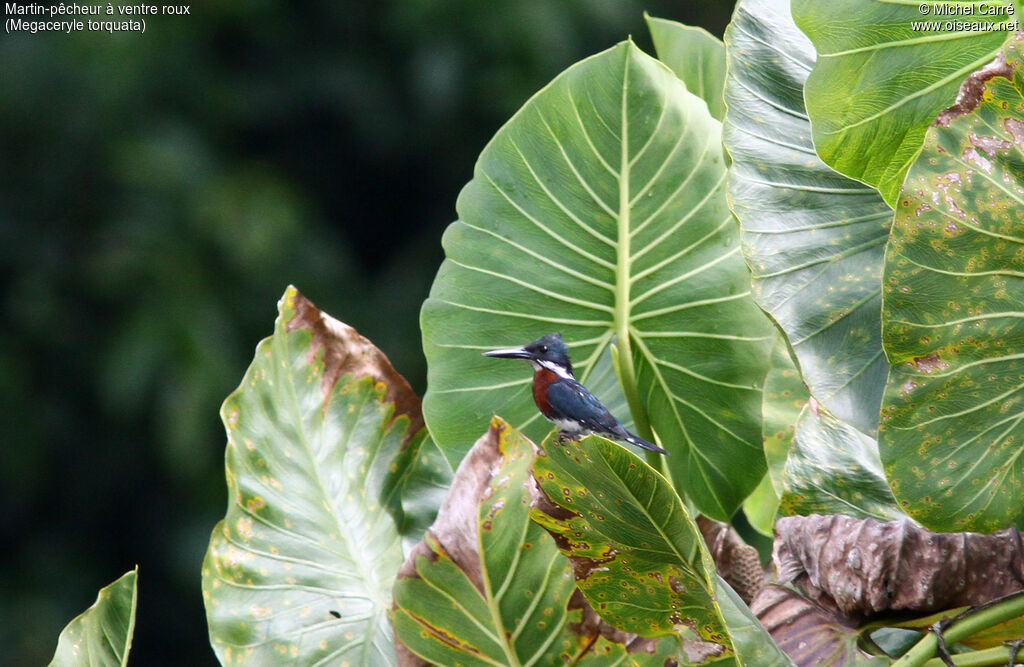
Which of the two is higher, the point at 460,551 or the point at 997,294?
the point at 997,294

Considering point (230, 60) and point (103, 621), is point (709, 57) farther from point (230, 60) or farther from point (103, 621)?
point (230, 60)

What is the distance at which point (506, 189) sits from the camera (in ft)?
2.86

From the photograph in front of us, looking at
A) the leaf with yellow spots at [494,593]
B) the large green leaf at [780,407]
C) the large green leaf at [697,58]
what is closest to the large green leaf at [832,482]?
the large green leaf at [780,407]

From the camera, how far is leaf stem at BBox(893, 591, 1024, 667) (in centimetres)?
59

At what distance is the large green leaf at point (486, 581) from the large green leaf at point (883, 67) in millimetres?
306

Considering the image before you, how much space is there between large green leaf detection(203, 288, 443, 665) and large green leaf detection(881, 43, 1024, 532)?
0.36 metres

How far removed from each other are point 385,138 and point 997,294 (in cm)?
389

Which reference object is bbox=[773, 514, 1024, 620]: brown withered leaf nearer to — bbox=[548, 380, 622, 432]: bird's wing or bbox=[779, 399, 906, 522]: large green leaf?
bbox=[779, 399, 906, 522]: large green leaf

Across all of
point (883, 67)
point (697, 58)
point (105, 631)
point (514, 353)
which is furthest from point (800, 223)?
point (105, 631)

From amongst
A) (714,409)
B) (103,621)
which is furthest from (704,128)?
(103,621)

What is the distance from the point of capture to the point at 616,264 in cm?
87

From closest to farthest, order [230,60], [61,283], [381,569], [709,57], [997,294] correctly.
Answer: [997,294] < [381,569] < [709,57] < [61,283] < [230,60]

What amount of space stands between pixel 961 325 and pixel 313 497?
47cm

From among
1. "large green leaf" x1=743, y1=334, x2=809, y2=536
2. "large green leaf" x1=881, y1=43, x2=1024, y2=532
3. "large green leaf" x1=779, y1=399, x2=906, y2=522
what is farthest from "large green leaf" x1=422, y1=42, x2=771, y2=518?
"large green leaf" x1=881, y1=43, x2=1024, y2=532
